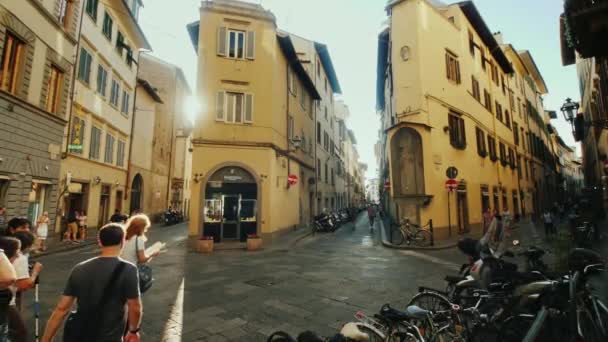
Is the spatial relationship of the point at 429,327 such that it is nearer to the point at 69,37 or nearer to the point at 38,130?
the point at 38,130

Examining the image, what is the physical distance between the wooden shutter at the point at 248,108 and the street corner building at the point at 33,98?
8512 mm

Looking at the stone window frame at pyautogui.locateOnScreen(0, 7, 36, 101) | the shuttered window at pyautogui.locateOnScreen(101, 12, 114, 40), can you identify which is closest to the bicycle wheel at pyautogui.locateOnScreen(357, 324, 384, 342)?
the stone window frame at pyautogui.locateOnScreen(0, 7, 36, 101)

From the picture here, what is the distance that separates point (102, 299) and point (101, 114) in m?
19.6

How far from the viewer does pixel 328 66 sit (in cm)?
3062

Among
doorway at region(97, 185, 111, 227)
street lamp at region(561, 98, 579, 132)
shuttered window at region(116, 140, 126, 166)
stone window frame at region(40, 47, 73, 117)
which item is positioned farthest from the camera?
shuttered window at region(116, 140, 126, 166)

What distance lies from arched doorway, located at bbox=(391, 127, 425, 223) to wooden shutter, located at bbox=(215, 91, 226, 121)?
856 centimetres

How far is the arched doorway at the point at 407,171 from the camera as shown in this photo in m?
14.8

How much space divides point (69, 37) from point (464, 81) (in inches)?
834

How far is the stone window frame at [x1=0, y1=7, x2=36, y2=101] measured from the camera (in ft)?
36.3

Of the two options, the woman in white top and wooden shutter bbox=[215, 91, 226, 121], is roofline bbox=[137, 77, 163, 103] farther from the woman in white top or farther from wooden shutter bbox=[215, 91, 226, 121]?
the woman in white top

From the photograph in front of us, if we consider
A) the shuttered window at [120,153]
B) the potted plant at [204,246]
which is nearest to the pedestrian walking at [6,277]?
the potted plant at [204,246]

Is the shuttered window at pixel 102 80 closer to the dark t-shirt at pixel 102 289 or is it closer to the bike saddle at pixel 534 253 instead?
the dark t-shirt at pixel 102 289

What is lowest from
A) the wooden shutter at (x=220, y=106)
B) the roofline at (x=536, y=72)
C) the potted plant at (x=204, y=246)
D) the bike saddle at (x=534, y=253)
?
the potted plant at (x=204, y=246)

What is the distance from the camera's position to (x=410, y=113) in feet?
51.3
